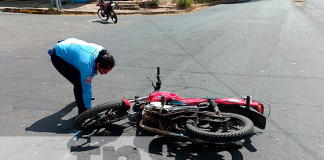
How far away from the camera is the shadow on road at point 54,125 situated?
14.3ft

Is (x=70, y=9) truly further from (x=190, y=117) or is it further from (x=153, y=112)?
(x=190, y=117)

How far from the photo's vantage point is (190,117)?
12.4ft

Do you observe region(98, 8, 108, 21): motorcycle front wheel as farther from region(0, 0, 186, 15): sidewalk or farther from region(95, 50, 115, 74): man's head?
region(95, 50, 115, 74): man's head

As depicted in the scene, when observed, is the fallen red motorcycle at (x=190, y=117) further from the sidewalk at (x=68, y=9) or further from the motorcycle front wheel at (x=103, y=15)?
the sidewalk at (x=68, y=9)

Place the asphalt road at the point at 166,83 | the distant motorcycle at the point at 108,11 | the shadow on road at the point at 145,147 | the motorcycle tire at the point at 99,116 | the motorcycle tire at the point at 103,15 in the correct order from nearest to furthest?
1. the shadow on road at the point at 145,147
2. the asphalt road at the point at 166,83
3. the motorcycle tire at the point at 99,116
4. the distant motorcycle at the point at 108,11
5. the motorcycle tire at the point at 103,15

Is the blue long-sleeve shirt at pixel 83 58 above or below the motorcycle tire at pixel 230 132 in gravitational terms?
above

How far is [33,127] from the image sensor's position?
446 centimetres

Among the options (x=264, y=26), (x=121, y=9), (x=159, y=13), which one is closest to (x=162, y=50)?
(x=264, y=26)

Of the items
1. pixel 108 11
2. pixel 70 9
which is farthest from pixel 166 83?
pixel 70 9

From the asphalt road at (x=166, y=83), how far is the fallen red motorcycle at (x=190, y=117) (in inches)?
8.7

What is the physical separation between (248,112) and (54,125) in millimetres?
2949

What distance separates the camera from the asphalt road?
386 cm

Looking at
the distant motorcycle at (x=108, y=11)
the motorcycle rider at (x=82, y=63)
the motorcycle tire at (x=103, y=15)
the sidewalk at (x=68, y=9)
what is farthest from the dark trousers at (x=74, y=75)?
the sidewalk at (x=68, y=9)

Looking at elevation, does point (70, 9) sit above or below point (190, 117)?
above
